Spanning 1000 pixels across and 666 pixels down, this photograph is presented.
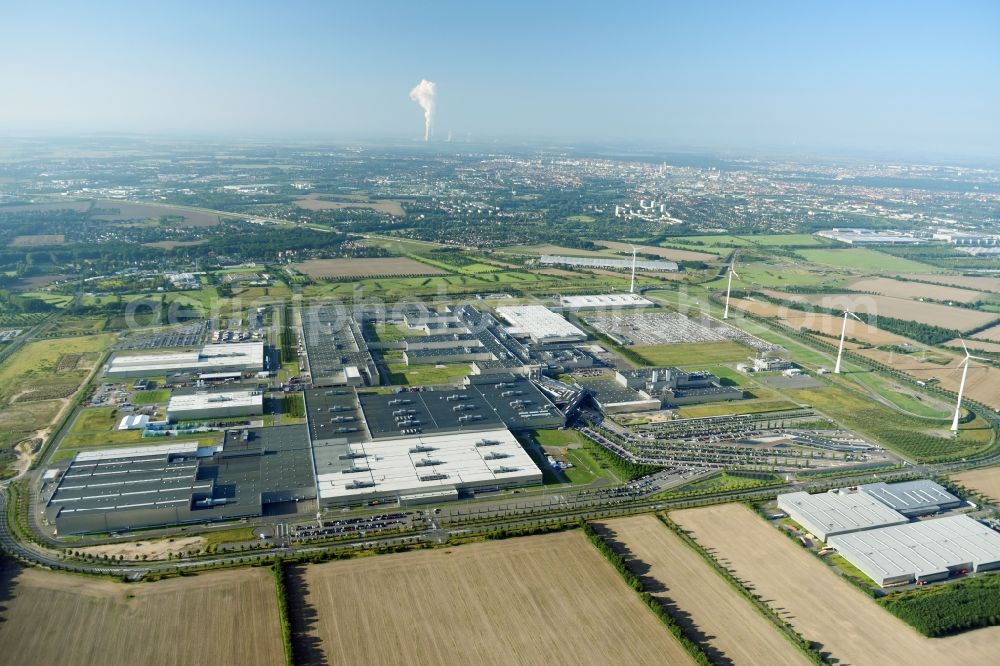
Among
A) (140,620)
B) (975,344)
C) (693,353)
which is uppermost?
(975,344)

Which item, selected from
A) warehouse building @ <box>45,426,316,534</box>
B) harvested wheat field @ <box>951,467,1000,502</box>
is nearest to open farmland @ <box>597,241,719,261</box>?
harvested wheat field @ <box>951,467,1000,502</box>

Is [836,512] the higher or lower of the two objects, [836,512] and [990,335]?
the lower

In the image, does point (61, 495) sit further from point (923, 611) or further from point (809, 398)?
point (809, 398)

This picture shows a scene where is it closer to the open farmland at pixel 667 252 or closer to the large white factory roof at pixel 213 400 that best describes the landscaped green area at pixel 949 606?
the large white factory roof at pixel 213 400

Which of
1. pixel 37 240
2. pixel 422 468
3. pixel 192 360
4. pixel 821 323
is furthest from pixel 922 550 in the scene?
pixel 37 240

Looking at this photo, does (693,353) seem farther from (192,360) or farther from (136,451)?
(136,451)

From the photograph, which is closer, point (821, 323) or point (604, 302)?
point (821, 323)

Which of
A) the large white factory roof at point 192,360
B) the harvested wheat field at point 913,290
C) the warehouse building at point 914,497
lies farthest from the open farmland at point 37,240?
the harvested wheat field at point 913,290

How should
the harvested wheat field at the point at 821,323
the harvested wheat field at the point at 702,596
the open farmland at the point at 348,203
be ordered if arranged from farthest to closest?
the open farmland at the point at 348,203 → the harvested wheat field at the point at 821,323 → the harvested wheat field at the point at 702,596
